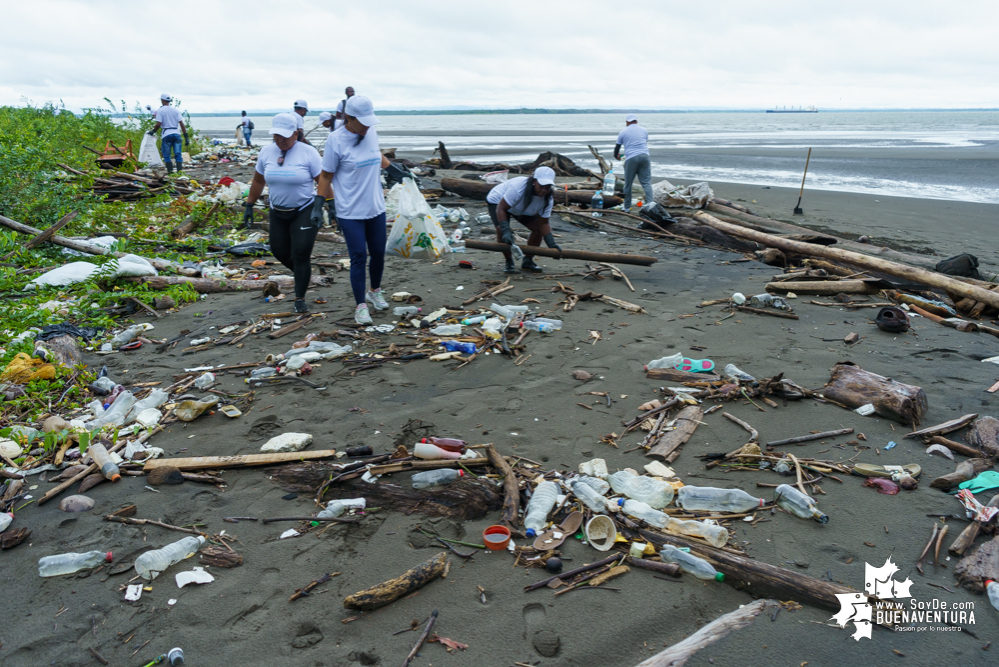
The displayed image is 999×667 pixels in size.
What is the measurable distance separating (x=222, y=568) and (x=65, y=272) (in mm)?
5942

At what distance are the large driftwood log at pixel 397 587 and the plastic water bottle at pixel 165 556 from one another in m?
0.89

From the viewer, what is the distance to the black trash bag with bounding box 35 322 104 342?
5.18 meters

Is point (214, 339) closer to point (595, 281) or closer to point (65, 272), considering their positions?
point (65, 272)

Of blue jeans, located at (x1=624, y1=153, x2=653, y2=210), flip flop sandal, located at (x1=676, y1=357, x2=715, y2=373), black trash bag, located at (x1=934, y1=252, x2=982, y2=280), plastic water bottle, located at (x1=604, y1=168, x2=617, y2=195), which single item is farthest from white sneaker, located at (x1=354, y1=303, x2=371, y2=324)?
plastic water bottle, located at (x1=604, y1=168, x2=617, y2=195)

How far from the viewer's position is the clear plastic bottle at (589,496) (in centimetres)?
304

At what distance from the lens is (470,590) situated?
8.39 feet

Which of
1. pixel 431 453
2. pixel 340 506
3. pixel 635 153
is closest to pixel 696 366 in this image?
pixel 431 453

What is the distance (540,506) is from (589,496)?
29 centimetres

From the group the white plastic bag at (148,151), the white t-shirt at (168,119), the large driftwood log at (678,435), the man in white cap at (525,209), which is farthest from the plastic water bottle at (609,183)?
the white plastic bag at (148,151)

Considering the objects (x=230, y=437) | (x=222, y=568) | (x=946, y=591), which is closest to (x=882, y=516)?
(x=946, y=591)

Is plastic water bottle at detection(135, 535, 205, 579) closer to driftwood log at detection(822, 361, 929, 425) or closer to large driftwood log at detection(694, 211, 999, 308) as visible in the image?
driftwood log at detection(822, 361, 929, 425)

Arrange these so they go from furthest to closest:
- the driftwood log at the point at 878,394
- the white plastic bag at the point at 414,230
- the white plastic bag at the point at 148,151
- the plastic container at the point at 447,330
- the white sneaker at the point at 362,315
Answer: the white plastic bag at the point at 148,151
the white plastic bag at the point at 414,230
the white sneaker at the point at 362,315
the plastic container at the point at 447,330
the driftwood log at the point at 878,394

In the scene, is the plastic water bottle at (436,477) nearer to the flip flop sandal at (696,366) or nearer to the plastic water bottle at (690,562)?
the plastic water bottle at (690,562)

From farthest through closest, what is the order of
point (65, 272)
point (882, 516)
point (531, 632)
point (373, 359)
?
point (65, 272) < point (373, 359) < point (882, 516) < point (531, 632)
